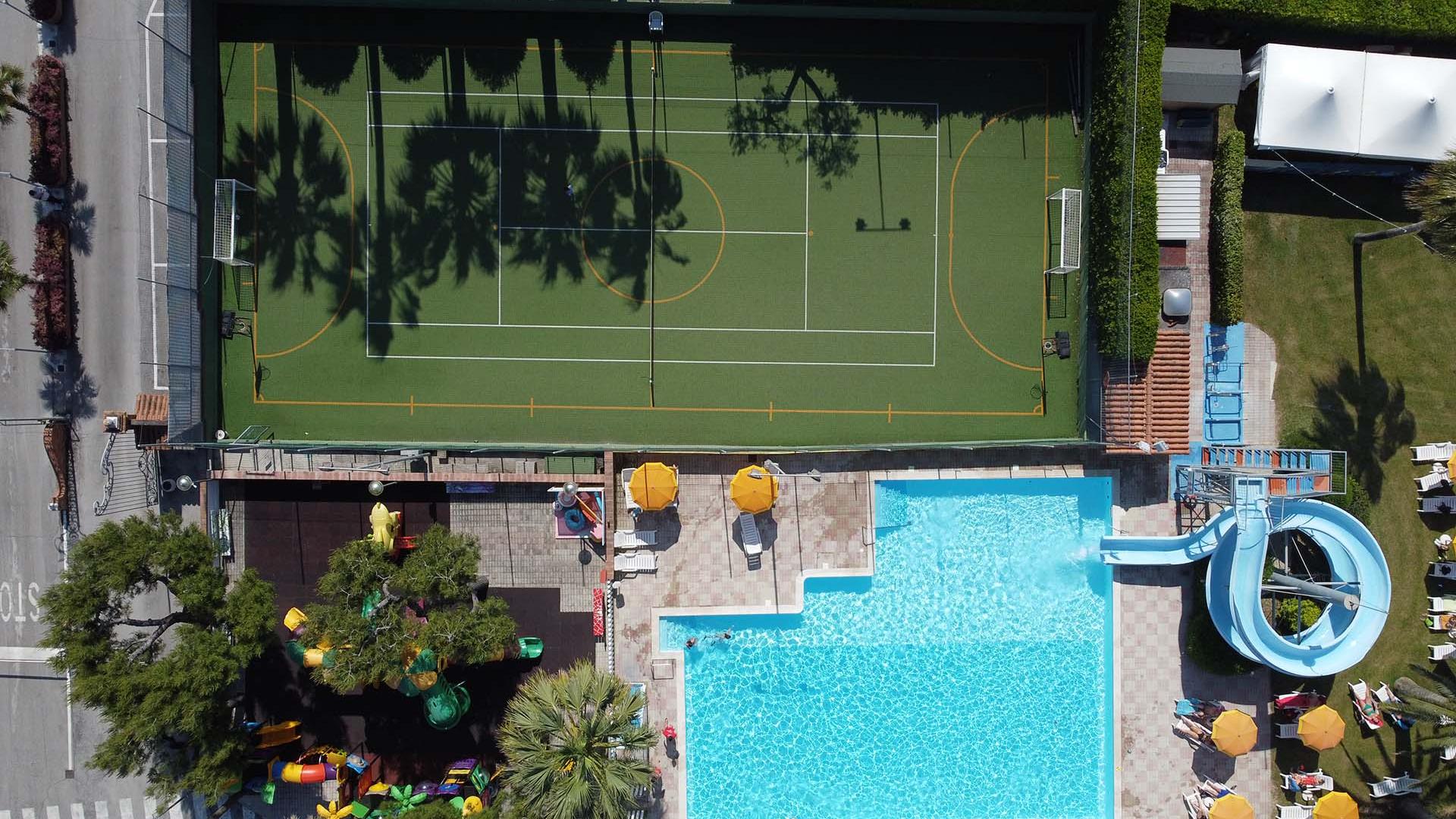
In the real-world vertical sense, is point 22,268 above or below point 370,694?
above

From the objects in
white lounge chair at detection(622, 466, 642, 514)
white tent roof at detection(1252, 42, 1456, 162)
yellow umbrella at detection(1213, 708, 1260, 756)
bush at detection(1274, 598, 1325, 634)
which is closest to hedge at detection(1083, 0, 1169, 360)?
white tent roof at detection(1252, 42, 1456, 162)

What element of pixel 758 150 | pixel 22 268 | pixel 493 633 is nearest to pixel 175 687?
pixel 493 633

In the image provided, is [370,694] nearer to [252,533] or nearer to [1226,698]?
[252,533]

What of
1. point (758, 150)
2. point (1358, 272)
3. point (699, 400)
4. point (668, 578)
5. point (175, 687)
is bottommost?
point (175, 687)

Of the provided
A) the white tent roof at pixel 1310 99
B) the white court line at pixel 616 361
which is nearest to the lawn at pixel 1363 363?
the white tent roof at pixel 1310 99

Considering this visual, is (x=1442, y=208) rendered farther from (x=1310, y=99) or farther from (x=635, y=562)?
(x=635, y=562)

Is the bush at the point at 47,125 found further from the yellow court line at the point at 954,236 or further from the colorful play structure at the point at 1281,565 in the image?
the colorful play structure at the point at 1281,565
